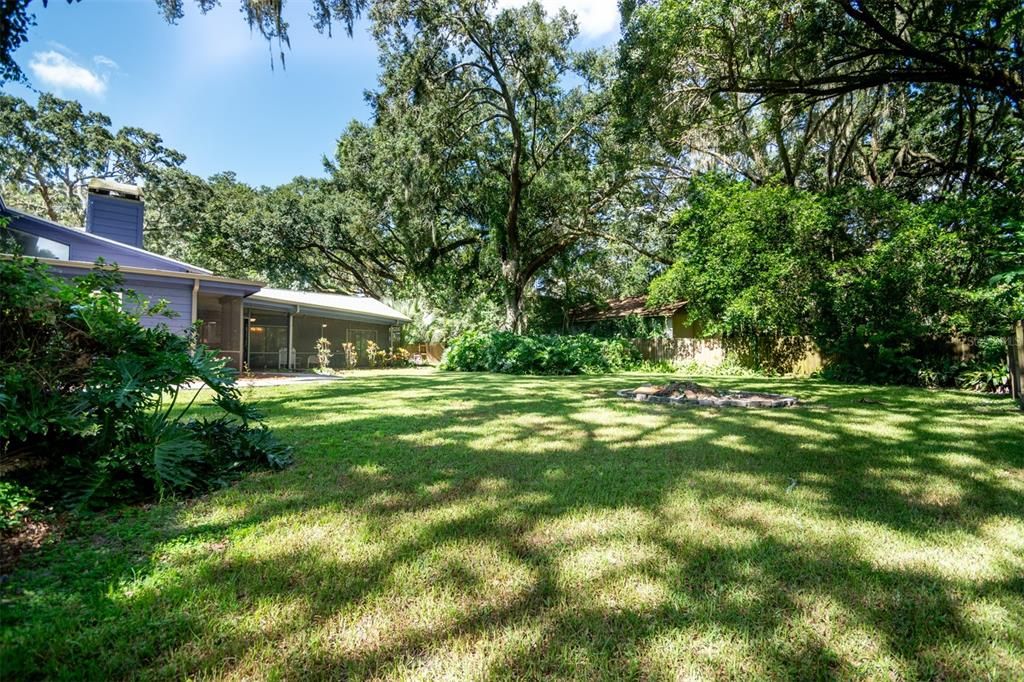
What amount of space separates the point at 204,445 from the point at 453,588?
2.59 metres

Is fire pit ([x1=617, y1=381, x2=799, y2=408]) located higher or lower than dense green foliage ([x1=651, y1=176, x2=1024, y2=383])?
lower

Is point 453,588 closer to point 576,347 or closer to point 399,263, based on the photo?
point 576,347

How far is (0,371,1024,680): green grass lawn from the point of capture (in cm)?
155

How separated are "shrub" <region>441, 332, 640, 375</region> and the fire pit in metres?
6.76

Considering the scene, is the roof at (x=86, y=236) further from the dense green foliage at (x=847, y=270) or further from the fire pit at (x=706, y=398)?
the dense green foliage at (x=847, y=270)

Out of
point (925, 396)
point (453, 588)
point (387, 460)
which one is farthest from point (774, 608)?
point (925, 396)

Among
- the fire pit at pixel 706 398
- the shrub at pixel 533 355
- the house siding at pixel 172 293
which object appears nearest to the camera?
the fire pit at pixel 706 398

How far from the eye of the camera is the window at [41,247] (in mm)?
10421

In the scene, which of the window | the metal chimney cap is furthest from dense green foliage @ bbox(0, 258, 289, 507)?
the metal chimney cap

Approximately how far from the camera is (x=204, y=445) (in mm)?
3467

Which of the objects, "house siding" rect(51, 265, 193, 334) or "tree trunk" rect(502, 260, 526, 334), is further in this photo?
"tree trunk" rect(502, 260, 526, 334)

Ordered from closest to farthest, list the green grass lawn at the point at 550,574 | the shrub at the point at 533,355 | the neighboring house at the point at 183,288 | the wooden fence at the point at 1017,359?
the green grass lawn at the point at 550,574, the wooden fence at the point at 1017,359, the neighboring house at the point at 183,288, the shrub at the point at 533,355

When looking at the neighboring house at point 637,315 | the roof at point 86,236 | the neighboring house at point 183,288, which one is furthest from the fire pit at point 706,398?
the roof at point 86,236

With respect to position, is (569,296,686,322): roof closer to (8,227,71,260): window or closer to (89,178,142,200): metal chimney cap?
(89,178,142,200): metal chimney cap
